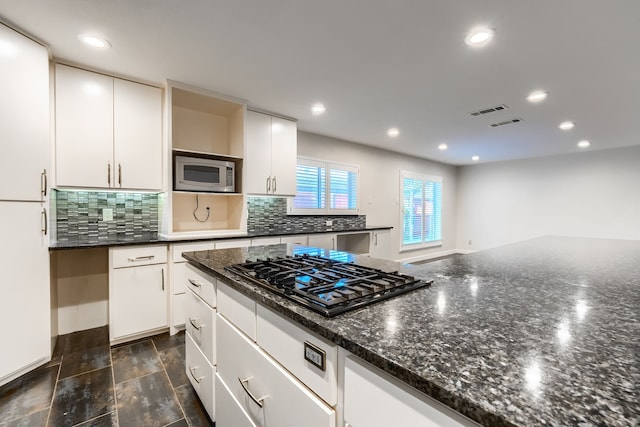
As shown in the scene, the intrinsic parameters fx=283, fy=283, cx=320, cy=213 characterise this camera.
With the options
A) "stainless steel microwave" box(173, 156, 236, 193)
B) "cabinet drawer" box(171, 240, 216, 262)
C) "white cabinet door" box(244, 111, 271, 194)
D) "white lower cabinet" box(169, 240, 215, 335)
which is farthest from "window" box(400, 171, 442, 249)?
"white lower cabinet" box(169, 240, 215, 335)

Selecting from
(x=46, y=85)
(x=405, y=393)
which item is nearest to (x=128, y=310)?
(x=46, y=85)

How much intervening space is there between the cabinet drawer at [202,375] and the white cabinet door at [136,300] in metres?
1.02

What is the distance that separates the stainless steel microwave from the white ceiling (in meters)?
0.76

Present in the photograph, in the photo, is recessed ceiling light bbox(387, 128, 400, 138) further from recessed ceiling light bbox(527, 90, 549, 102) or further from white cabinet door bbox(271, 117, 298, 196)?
recessed ceiling light bbox(527, 90, 549, 102)

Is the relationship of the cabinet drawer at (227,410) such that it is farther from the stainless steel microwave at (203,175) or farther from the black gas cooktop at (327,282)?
the stainless steel microwave at (203,175)

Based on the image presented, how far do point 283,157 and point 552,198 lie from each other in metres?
6.02

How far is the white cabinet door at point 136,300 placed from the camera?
2395mm

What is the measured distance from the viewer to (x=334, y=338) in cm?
69

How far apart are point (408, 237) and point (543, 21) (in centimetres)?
496

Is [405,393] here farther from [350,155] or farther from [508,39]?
[350,155]

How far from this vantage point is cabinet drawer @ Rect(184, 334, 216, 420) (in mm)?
1464

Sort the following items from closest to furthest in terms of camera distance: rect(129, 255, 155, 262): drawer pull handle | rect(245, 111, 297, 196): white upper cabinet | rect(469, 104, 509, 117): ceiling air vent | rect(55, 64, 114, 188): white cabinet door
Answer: rect(55, 64, 114, 188): white cabinet door, rect(129, 255, 155, 262): drawer pull handle, rect(469, 104, 509, 117): ceiling air vent, rect(245, 111, 297, 196): white upper cabinet

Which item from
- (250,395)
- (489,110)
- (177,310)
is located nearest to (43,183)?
(177,310)

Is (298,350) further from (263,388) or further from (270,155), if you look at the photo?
(270,155)
